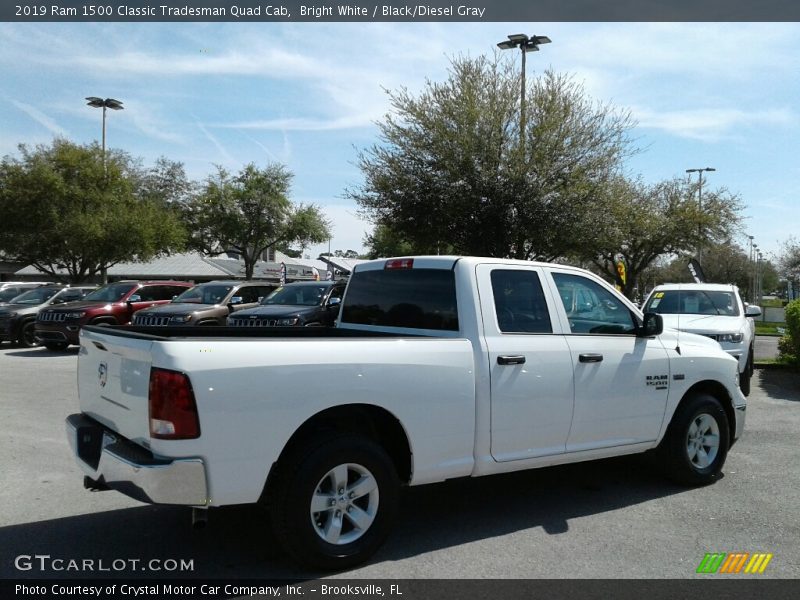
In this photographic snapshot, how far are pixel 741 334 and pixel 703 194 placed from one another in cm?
2726

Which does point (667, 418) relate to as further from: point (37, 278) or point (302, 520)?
point (37, 278)

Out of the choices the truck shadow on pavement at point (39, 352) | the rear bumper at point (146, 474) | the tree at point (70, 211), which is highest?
the tree at point (70, 211)

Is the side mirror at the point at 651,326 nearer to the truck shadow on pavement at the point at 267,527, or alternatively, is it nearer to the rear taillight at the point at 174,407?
the truck shadow on pavement at the point at 267,527

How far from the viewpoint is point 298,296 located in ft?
51.4

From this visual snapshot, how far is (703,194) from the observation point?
3556 centimetres

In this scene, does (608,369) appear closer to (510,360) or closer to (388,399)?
(510,360)

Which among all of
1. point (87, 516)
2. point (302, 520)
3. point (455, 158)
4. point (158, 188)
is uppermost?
point (158, 188)

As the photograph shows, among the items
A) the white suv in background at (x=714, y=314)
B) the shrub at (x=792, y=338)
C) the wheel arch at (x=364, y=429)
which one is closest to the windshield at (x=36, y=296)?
the white suv in background at (x=714, y=314)

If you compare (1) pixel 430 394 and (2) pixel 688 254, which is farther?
(2) pixel 688 254

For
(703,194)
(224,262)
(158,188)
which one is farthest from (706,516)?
(224,262)

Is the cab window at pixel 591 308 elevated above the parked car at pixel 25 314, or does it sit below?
above

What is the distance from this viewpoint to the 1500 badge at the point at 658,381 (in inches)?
226

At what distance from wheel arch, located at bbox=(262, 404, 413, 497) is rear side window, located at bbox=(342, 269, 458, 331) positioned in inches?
34.0

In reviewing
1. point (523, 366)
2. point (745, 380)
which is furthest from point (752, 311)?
point (523, 366)
